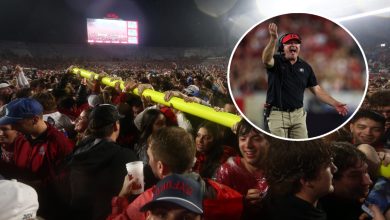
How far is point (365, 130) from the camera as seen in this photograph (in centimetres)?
260

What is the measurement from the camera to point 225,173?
2133mm

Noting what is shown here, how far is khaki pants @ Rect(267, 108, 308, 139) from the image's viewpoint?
3.17ft

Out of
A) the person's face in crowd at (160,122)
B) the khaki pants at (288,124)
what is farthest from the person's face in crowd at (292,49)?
the person's face in crowd at (160,122)

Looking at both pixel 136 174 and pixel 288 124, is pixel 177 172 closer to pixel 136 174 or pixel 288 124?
pixel 136 174

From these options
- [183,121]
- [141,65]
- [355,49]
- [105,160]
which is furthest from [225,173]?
[141,65]

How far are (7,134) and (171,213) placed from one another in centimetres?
215

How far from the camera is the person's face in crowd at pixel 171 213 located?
1.46 m

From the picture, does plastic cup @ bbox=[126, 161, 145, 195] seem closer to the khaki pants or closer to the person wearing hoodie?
the person wearing hoodie

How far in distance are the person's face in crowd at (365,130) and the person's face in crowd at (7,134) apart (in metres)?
2.79

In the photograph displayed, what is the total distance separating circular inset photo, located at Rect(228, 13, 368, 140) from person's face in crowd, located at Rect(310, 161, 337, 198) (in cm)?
74

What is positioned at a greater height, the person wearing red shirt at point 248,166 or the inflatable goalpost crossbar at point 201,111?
the inflatable goalpost crossbar at point 201,111

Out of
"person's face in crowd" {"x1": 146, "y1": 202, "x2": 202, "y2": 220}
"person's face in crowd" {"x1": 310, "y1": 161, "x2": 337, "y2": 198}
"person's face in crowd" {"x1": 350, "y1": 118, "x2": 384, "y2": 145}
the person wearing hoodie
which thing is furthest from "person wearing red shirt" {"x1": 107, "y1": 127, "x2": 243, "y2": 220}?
"person's face in crowd" {"x1": 350, "y1": 118, "x2": 384, "y2": 145}

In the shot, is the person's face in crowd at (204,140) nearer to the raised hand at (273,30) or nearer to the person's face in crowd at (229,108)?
the person's face in crowd at (229,108)

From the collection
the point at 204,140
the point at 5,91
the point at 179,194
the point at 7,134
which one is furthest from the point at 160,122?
the point at 5,91
